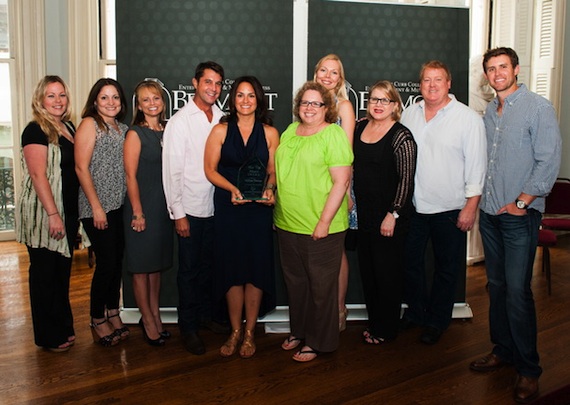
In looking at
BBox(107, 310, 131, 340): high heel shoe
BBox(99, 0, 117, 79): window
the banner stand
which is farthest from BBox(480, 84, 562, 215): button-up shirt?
BBox(99, 0, 117, 79): window

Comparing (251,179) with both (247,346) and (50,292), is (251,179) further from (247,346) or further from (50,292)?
(50,292)

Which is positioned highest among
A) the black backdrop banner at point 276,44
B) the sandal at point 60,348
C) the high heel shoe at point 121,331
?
the black backdrop banner at point 276,44

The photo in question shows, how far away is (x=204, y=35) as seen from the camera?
12.6 ft

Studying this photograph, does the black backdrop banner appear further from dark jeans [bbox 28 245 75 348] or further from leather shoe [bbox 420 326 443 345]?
leather shoe [bbox 420 326 443 345]

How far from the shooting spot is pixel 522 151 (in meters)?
2.90

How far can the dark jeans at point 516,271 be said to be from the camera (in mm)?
2949

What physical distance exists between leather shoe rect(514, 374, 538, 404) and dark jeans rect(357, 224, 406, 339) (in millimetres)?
850

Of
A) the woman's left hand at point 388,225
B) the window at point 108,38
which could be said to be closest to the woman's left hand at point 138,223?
the woman's left hand at point 388,225

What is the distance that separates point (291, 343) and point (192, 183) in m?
1.12

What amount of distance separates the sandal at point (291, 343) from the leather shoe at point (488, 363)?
996 millimetres

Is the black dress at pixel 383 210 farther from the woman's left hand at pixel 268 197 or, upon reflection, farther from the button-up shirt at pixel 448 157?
the woman's left hand at pixel 268 197

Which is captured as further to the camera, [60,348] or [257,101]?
[60,348]

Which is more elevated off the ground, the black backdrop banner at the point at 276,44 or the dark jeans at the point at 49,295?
the black backdrop banner at the point at 276,44

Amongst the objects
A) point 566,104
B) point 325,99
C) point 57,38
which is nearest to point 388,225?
point 325,99
